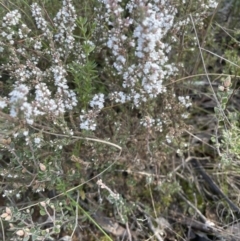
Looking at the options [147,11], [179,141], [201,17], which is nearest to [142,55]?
[147,11]

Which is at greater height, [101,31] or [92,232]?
[101,31]

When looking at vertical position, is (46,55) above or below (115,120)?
above

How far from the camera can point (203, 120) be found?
86.9 inches

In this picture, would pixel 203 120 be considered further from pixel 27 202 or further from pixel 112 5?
pixel 112 5

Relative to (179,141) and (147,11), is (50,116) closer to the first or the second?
(147,11)

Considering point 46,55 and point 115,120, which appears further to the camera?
point 115,120

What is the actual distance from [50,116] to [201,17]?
74 cm

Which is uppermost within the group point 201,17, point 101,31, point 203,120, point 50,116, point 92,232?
point 201,17

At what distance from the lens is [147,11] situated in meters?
1.18

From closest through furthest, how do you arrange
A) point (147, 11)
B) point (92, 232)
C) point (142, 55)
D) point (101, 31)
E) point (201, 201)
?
1. point (147, 11)
2. point (142, 55)
3. point (101, 31)
4. point (92, 232)
5. point (201, 201)

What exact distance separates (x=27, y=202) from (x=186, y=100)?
0.82m

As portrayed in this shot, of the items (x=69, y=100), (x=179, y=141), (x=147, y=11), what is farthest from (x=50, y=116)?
(x=179, y=141)

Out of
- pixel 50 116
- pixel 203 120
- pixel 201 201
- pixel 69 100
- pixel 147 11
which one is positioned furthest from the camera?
pixel 203 120

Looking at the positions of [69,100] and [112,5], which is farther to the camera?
[69,100]
